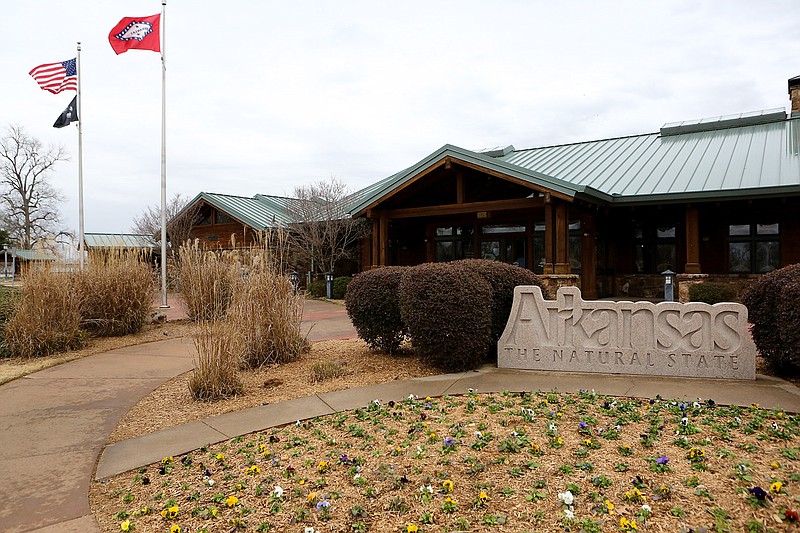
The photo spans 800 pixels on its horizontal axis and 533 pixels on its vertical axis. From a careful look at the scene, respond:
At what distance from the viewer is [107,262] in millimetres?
10812

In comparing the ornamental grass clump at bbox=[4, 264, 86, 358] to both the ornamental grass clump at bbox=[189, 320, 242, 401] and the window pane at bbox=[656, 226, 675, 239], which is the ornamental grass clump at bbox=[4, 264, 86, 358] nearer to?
the ornamental grass clump at bbox=[189, 320, 242, 401]

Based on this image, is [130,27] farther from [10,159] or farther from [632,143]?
[10,159]

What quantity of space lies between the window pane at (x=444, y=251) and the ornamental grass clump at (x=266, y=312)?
12.6m

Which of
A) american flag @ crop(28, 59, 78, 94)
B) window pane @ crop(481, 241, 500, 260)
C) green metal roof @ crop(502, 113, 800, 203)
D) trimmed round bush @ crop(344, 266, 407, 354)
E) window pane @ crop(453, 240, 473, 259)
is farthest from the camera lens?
window pane @ crop(453, 240, 473, 259)

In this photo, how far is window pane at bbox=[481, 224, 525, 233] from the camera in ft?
61.1

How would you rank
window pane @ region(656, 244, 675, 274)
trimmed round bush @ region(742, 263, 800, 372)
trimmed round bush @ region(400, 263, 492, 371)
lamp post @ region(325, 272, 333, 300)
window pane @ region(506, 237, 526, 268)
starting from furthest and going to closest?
lamp post @ region(325, 272, 333, 300) < window pane @ region(506, 237, 526, 268) < window pane @ region(656, 244, 675, 274) < trimmed round bush @ region(400, 263, 492, 371) < trimmed round bush @ region(742, 263, 800, 372)

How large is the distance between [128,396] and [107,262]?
5312 mm

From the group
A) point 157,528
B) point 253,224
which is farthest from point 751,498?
point 253,224

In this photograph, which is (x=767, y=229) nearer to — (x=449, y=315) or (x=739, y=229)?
(x=739, y=229)

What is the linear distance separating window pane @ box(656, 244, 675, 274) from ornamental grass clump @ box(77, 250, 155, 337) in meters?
14.7

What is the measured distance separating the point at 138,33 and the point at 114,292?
8.36 meters

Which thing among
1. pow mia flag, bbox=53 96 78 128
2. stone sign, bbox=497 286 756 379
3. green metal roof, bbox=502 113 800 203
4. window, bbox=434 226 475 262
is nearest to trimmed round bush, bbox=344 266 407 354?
stone sign, bbox=497 286 756 379

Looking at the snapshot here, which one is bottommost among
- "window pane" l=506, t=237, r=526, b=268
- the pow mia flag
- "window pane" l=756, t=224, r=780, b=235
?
"window pane" l=506, t=237, r=526, b=268

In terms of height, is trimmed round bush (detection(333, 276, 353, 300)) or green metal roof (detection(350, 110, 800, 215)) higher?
green metal roof (detection(350, 110, 800, 215))
